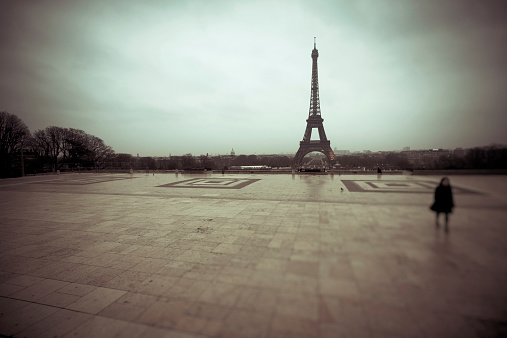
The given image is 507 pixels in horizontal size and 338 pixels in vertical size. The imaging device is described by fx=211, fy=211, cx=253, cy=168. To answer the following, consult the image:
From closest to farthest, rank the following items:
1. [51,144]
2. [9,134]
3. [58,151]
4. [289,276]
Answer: [289,276]
[9,134]
[51,144]
[58,151]

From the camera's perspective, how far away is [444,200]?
2023 mm

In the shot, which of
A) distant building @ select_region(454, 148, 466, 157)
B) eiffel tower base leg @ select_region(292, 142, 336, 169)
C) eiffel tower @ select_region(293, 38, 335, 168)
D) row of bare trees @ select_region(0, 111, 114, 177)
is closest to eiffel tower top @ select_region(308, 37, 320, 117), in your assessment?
eiffel tower @ select_region(293, 38, 335, 168)

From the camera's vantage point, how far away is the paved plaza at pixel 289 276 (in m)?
1.90

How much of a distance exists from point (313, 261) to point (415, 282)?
6.58 ft

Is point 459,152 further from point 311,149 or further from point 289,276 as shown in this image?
point 311,149

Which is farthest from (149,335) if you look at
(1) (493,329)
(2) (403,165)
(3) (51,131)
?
(3) (51,131)

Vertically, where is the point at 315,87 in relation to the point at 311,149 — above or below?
above

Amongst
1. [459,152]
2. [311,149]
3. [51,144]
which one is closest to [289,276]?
[459,152]

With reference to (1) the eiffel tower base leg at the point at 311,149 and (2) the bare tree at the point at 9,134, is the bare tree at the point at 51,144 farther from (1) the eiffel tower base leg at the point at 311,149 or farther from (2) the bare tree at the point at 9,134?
(1) the eiffel tower base leg at the point at 311,149

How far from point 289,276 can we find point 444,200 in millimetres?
2643

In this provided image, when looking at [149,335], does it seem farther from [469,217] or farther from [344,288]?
[469,217]

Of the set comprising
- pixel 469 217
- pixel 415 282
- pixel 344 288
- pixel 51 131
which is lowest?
pixel 344 288

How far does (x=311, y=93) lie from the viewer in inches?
2170

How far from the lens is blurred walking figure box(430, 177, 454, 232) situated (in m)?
2.00
